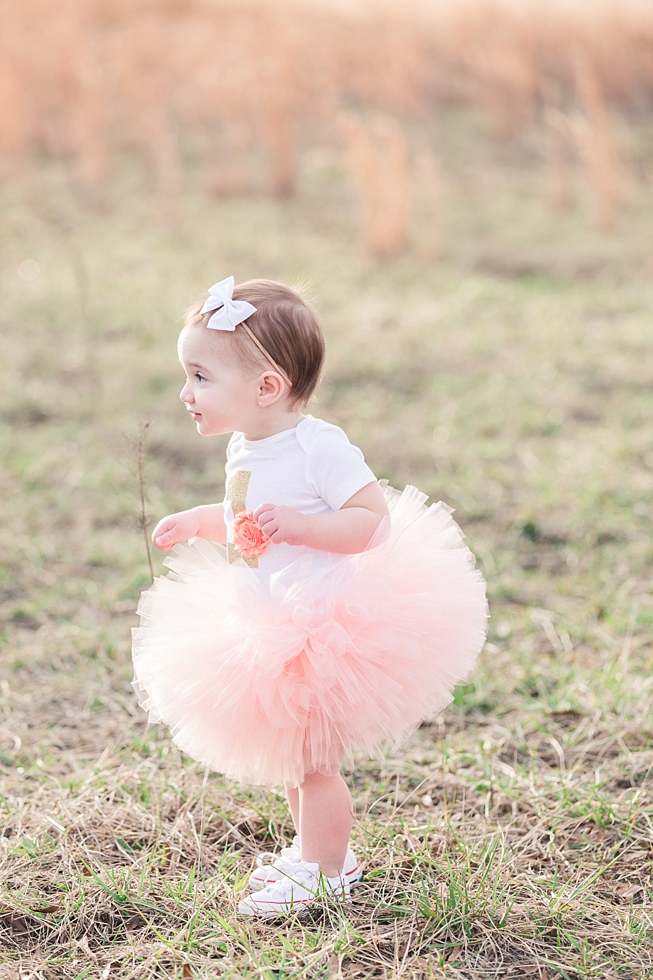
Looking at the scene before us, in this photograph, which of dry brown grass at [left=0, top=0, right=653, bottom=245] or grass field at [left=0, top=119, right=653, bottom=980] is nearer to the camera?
grass field at [left=0, top=119, right=653, bottom=980]

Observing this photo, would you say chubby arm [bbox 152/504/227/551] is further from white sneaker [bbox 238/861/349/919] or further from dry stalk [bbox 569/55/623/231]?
dry stalk [bbox 569/55/623/231]

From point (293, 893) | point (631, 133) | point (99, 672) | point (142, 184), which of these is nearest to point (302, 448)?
point (293, 893)

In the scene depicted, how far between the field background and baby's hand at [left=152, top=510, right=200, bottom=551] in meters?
0.31

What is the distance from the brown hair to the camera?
6.14 feet

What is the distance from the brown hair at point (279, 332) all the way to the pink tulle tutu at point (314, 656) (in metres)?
0.36

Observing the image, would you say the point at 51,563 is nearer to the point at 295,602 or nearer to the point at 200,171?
the point at 295,602

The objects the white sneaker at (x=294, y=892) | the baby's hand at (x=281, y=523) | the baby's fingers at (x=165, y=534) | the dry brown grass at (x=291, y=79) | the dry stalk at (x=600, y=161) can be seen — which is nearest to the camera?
the baby's hand at (x=281, y=523)

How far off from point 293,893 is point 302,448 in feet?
2.79

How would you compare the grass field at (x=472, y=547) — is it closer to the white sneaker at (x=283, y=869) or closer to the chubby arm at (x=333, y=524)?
the white sneaker at (x=283, y=869)

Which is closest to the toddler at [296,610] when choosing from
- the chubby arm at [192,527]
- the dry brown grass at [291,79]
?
the chubby arm at [192,527]

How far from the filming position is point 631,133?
10.7m

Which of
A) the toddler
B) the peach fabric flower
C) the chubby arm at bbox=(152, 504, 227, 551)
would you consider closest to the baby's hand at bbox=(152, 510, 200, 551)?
the chubby arm at bbox=(152, 504, 227, 551)

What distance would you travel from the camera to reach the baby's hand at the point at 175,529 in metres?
2.07

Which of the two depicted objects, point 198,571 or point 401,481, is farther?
point 401,481
